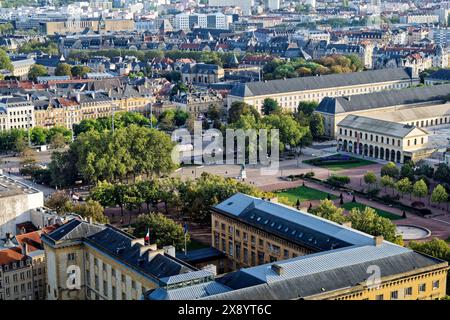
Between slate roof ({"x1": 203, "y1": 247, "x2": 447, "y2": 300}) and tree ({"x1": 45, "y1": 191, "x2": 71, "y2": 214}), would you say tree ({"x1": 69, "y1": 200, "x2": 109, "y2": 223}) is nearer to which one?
tree ({"x1": 45, "y1": 191, "x2": 71, "y2": 214})

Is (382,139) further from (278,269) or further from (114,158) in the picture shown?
(278,269)

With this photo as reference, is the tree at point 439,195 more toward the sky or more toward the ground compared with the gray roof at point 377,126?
more toward the ground

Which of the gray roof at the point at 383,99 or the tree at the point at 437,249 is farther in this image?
the gray roof at the point at 383,99

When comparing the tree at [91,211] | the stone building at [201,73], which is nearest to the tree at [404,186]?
the tree at [91,211]

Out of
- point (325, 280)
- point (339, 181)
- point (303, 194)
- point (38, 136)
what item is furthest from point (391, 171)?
point (38, 136)

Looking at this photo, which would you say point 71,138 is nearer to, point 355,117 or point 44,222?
point 355,117

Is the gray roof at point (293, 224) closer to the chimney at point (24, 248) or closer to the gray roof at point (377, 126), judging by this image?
the chimney at point (24, 248)
